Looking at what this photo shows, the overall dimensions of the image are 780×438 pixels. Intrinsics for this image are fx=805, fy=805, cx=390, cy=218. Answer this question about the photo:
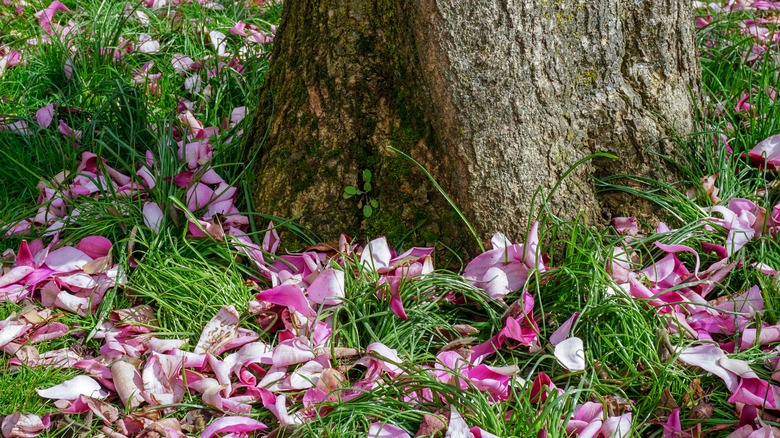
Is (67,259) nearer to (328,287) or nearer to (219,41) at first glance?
(328,287)

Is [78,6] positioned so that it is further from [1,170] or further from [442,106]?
[442,106]

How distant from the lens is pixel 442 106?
2.36 m

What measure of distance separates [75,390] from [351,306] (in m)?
0.78

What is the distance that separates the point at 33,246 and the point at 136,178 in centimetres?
40

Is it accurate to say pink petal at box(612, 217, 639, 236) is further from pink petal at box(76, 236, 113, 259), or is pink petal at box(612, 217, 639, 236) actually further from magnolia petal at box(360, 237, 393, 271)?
pink petal at box(76, 236, 113, 259)

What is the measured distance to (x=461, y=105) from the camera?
7.63ft

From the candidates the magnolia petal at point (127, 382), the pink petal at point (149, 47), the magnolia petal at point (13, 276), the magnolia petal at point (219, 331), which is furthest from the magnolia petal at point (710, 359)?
the pink petal at point (149, 47)

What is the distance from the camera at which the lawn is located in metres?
2.07

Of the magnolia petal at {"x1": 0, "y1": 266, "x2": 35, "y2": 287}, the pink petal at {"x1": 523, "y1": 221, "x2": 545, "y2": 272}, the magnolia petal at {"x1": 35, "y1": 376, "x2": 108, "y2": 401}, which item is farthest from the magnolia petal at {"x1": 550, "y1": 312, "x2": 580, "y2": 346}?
the magnolia petal at {"x1": 0, "y1": 266, "x2": 35, "y2": 287}

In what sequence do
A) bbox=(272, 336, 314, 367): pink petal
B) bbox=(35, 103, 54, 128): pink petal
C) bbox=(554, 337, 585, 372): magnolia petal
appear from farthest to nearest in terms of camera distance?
bbox=(35, 103, 54, 128): pink petal < bbox=(272, 336, 314, 367): pink petal < bbox=(554, 337, 585, 372): magnolia petal

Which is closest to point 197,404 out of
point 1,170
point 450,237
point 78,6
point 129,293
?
point 129,293

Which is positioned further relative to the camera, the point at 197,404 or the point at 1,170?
the point at 1,170

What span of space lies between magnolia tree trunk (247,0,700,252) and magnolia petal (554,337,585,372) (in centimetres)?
45

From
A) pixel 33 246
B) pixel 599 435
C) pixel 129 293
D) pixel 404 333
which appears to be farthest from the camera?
pixel 33 246
